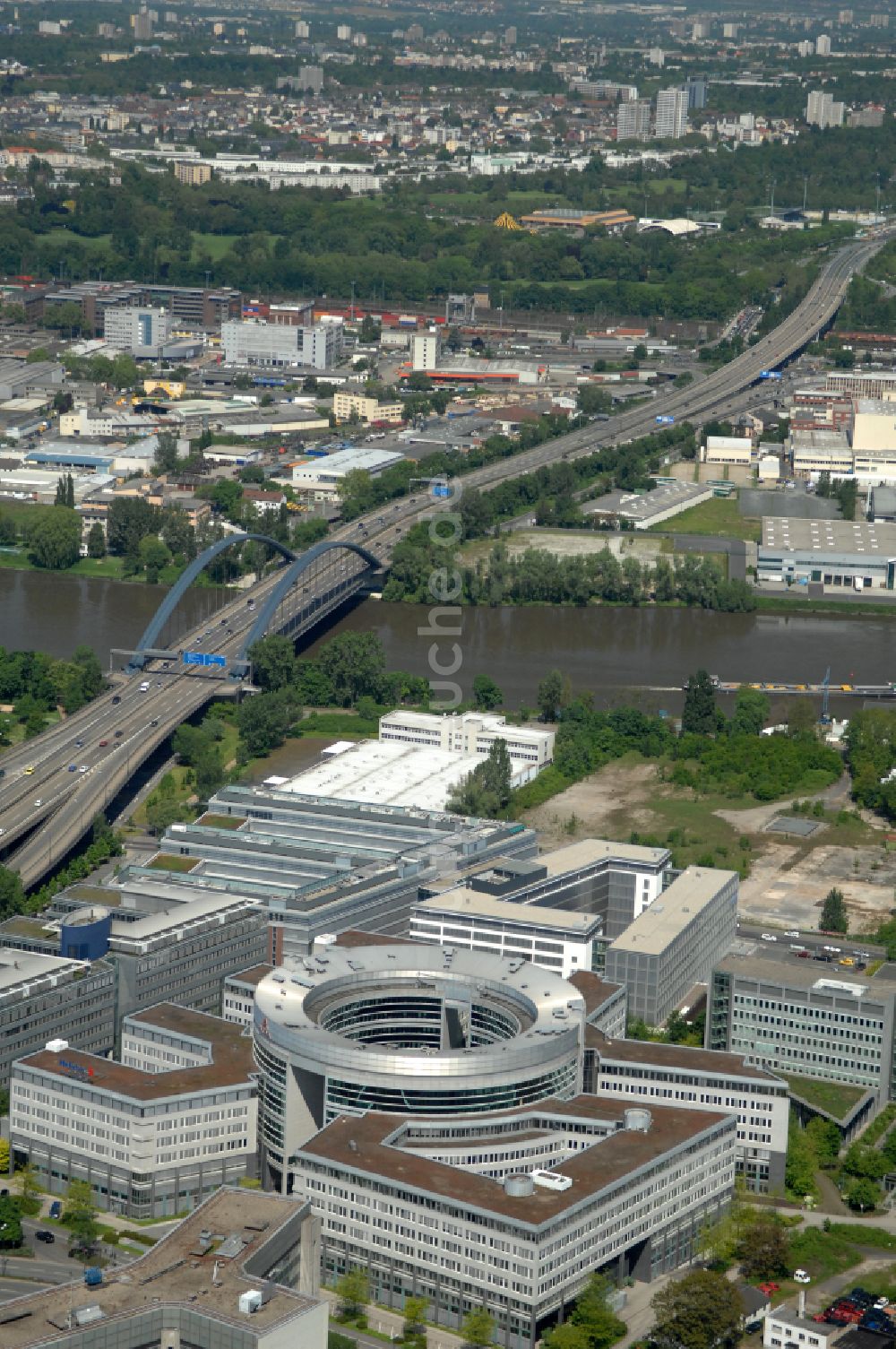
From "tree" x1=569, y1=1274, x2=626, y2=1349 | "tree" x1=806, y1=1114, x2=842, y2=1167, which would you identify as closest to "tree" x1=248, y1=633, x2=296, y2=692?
"tree" x1=806, y1=1114, x2=842, y2=1167

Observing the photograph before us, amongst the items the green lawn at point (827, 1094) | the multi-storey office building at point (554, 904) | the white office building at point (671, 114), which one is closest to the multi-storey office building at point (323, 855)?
the multi-storey office building at point (554, 904)

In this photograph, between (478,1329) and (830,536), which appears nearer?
(478,1329)

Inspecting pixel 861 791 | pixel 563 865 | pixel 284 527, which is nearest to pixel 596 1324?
pixel 563 865

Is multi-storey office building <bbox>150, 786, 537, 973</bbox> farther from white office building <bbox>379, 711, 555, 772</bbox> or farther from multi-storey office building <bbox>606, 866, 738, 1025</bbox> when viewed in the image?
white office building <bbox>379, 711, 555, 772</bbox>

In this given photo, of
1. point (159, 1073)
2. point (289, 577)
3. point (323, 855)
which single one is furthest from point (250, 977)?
point (289, 577)

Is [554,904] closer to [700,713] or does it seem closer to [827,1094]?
[827,1094]

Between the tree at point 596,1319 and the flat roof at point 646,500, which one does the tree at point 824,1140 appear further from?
the flat roof at point 646,500
